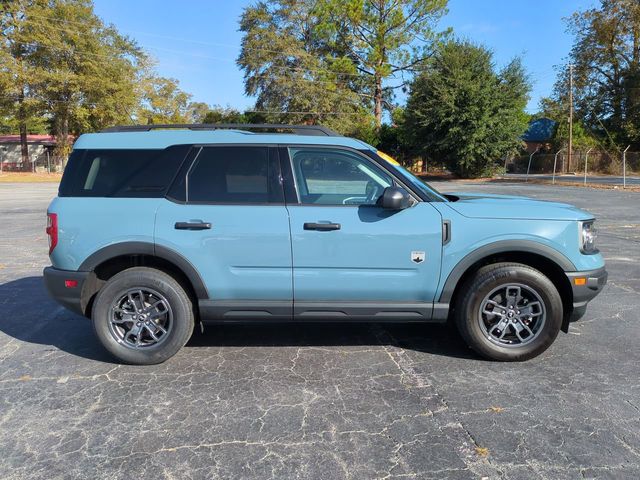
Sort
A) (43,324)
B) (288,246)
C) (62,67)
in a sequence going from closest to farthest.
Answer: (288,246) → (43,324) → (62,67)

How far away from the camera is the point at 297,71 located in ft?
155

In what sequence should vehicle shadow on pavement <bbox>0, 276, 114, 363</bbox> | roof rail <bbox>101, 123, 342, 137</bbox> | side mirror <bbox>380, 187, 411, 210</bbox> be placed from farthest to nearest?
1. vehicle shadow on pavement <bbox>0, 276, 114, 363</bbox>
2. roof rail <bbox>101, 123, 342, 137</bbox>
3. side mirror <bbox>380, 187, 411, 210</bbox>


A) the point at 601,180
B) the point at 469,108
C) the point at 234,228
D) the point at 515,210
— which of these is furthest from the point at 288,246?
the point at 601,180

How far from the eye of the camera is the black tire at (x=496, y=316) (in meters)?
3.90

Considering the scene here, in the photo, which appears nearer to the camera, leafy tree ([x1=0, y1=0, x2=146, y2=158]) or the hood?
the hood

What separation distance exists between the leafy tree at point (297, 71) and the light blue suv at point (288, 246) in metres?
42.1

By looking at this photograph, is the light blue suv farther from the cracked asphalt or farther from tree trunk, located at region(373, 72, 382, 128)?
tree trunk, located at region(373, 72, 382, 128)

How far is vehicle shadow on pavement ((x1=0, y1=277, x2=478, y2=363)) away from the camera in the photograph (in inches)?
176

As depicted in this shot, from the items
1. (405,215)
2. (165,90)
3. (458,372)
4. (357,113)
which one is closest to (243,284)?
(405,215)

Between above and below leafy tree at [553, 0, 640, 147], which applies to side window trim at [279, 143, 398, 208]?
below

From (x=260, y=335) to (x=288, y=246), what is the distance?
4.37 ft

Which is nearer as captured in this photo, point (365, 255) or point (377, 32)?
point (365, 255)

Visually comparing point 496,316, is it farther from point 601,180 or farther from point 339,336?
point 601,180

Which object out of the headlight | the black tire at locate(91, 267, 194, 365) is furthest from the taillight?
the headlight
